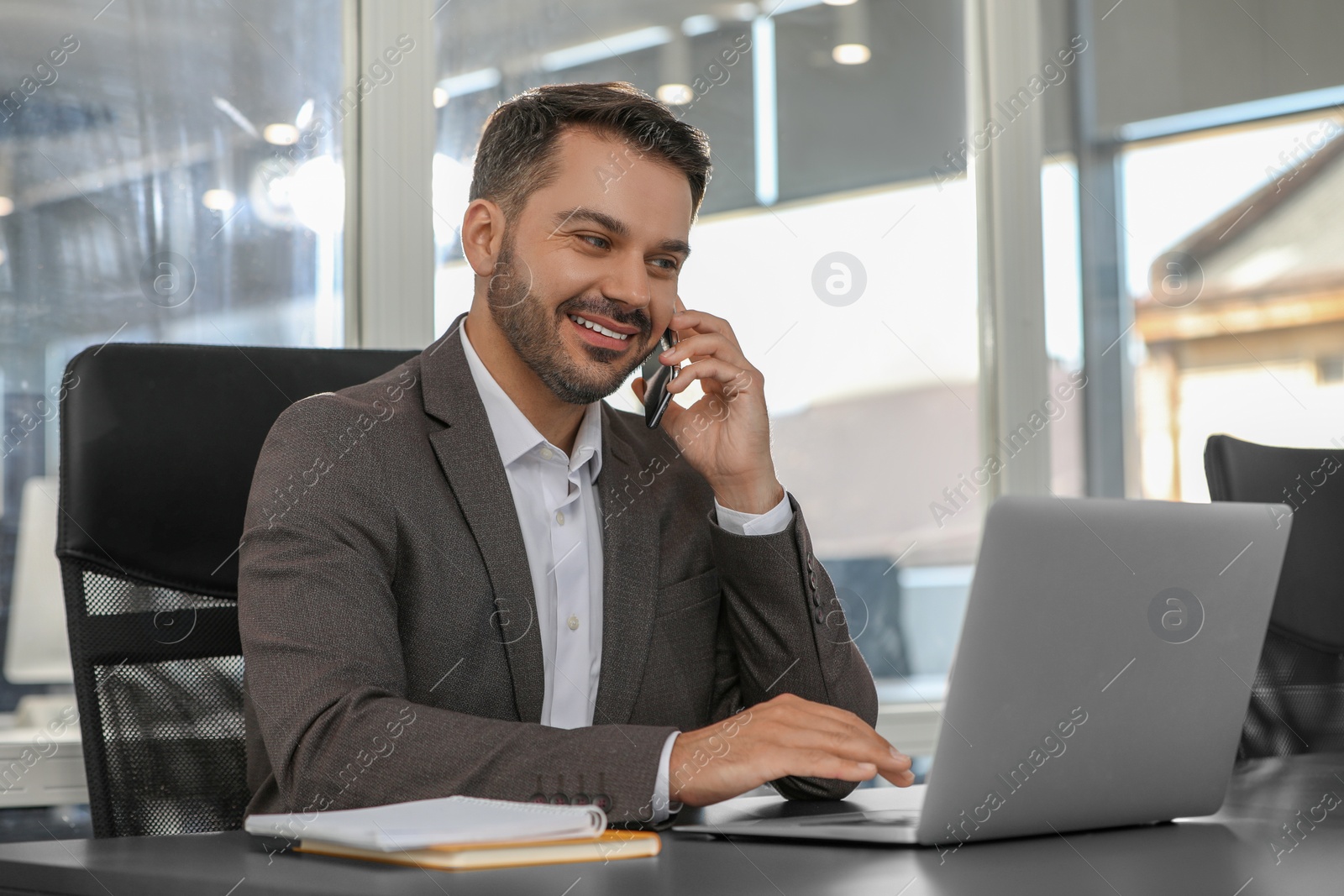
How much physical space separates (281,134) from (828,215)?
112 centimetres

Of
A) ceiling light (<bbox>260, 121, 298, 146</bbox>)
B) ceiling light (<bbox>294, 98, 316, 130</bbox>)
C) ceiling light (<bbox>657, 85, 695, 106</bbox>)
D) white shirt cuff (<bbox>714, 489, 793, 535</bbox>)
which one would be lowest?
white shirt cuff (<bbox>714, 489, 793, 535</bbox>)

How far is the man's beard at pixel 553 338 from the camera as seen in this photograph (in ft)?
5.20

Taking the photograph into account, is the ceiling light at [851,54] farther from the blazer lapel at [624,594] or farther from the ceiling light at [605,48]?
the blazer lapel at [624,594]

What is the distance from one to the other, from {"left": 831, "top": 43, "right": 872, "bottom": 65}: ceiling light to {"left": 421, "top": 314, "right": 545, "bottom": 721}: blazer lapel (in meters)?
1.64

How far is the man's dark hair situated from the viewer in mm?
1612

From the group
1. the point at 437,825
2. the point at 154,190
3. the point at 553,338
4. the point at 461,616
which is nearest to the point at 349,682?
the point at 461,616

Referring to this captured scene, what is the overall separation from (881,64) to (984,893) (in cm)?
239

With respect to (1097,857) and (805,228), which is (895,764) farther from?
(805,228)

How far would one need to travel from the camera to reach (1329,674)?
1.75 metres

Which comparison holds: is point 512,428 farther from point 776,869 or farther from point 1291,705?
point 1291,705

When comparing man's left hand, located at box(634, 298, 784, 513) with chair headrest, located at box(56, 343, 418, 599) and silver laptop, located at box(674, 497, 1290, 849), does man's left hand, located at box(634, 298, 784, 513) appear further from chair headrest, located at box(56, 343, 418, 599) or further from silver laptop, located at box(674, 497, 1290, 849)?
silver laptop, located at box(674, 497, 1290, 849)

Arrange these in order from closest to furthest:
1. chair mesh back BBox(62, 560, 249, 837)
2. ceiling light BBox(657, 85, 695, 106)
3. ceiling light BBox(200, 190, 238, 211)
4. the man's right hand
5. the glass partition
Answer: the man's right hand, chair mesh back BBox(62, 560, 249, 837), the glass partition, ceiling light BBox(200, 190, 238, 211), ceiling light BBox(657, 85, 695, 106)

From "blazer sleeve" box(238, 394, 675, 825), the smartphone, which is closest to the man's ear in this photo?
the smartphone

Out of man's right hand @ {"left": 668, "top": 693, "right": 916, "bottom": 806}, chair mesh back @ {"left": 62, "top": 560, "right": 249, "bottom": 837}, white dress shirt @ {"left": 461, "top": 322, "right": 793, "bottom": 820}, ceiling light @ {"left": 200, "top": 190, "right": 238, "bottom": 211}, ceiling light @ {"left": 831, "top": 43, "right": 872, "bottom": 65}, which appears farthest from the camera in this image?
ceiling light @ {"left": 831, "top": 43, "right": 872, "bottom": 65}
